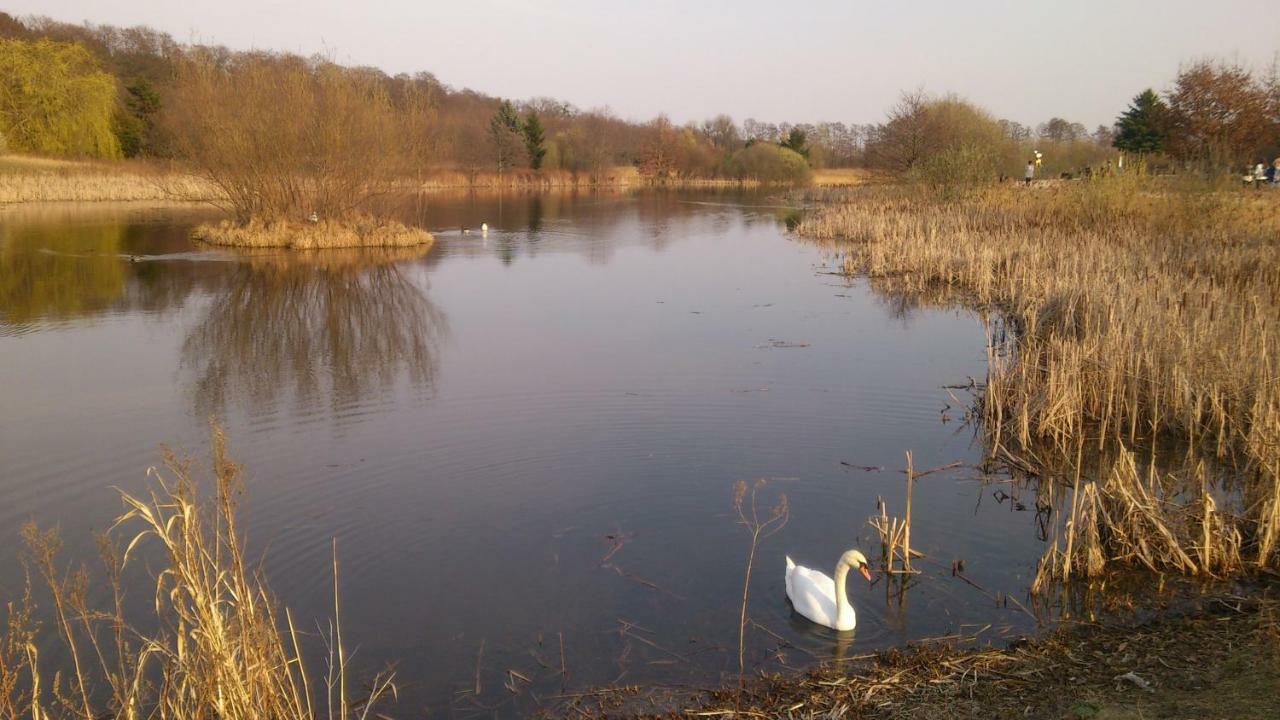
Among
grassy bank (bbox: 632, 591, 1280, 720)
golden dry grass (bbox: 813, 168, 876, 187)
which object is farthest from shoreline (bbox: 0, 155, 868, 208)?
grassy bank (bbox: 632, 591, 1280, 720)

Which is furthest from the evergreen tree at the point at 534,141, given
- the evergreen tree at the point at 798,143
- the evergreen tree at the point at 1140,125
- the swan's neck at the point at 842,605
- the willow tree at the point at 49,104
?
the swan's neck at the point at 842,605

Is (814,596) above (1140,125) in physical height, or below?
below

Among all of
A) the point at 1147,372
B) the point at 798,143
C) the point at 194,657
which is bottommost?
the point at 194,657

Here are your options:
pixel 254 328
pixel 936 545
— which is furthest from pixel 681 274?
pixel 936 545

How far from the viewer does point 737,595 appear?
475 centimetres

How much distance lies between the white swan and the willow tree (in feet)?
152

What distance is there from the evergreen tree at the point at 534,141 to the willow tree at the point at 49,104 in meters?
24.8

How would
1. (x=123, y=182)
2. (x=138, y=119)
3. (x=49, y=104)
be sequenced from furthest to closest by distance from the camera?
(x=138, y=119) < (x=49, y=104) < (x=123, y=182)

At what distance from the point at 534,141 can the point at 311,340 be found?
50.7 meters

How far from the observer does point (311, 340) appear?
10859 millimetres

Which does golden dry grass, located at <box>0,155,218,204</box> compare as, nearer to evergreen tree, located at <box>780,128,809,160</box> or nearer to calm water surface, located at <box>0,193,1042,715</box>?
calm water surface, located at <box>0,193,1042,715</box>

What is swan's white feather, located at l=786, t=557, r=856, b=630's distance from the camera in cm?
433

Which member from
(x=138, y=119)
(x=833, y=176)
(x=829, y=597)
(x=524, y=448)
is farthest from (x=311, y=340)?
(x=833, y=176)

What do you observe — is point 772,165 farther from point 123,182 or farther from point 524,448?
point 524,448
